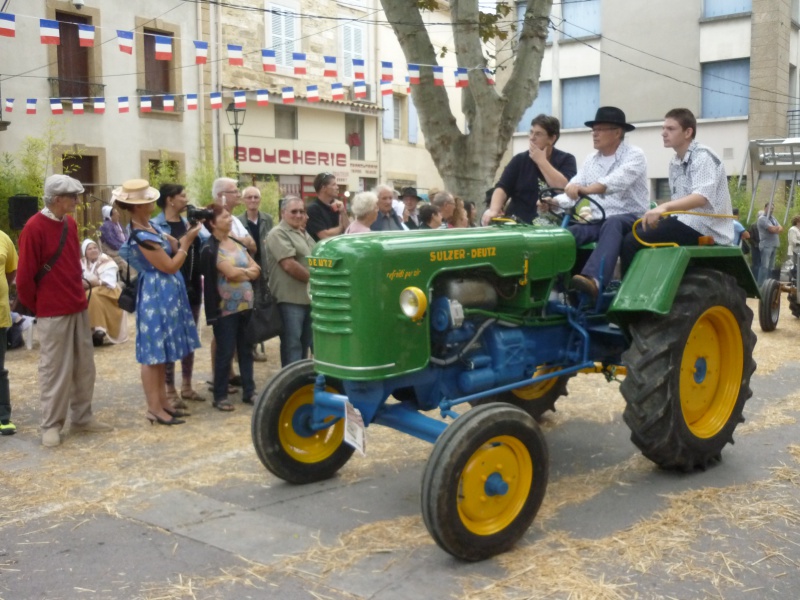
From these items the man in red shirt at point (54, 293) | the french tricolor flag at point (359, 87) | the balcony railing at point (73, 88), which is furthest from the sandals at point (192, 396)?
the balcony railing at point (73, 88)

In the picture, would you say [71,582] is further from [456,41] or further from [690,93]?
[690,93]

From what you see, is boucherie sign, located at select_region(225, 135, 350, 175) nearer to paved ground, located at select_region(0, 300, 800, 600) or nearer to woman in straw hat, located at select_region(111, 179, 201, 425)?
woman in straw hat, located at select_region(111, 179, 201, 425)

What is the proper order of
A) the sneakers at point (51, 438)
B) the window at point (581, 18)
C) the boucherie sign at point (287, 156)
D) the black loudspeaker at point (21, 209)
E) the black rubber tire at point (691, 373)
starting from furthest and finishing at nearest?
the window at point (581, 18)
the boucherie sign at point (287, 156)
the black loudspeaker at point (21, 209)
the sneakers at point (51, 438)
the black rubber tire at point (691, 373)

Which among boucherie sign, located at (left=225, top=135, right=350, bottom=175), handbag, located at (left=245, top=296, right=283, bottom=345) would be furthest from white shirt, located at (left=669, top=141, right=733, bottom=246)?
boucherie sign, located at (left=225, top=135, right=350, bottom=175)

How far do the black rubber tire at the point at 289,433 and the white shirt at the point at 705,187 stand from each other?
227cm

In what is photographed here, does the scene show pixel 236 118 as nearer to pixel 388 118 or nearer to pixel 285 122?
pixel 285 122

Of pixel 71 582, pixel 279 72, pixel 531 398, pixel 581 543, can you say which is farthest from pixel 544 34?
pixel 279 72

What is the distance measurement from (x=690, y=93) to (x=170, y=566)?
82.2 feet

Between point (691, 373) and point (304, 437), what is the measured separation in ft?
7.33

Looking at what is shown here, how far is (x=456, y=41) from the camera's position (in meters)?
11.8

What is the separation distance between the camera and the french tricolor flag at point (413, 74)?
37.9 feet

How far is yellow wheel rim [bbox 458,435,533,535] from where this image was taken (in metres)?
3.79

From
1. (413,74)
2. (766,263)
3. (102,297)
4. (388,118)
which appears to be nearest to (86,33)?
(102,297)

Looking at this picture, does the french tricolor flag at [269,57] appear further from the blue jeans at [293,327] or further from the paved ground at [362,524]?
the paved ground at [362,524]
